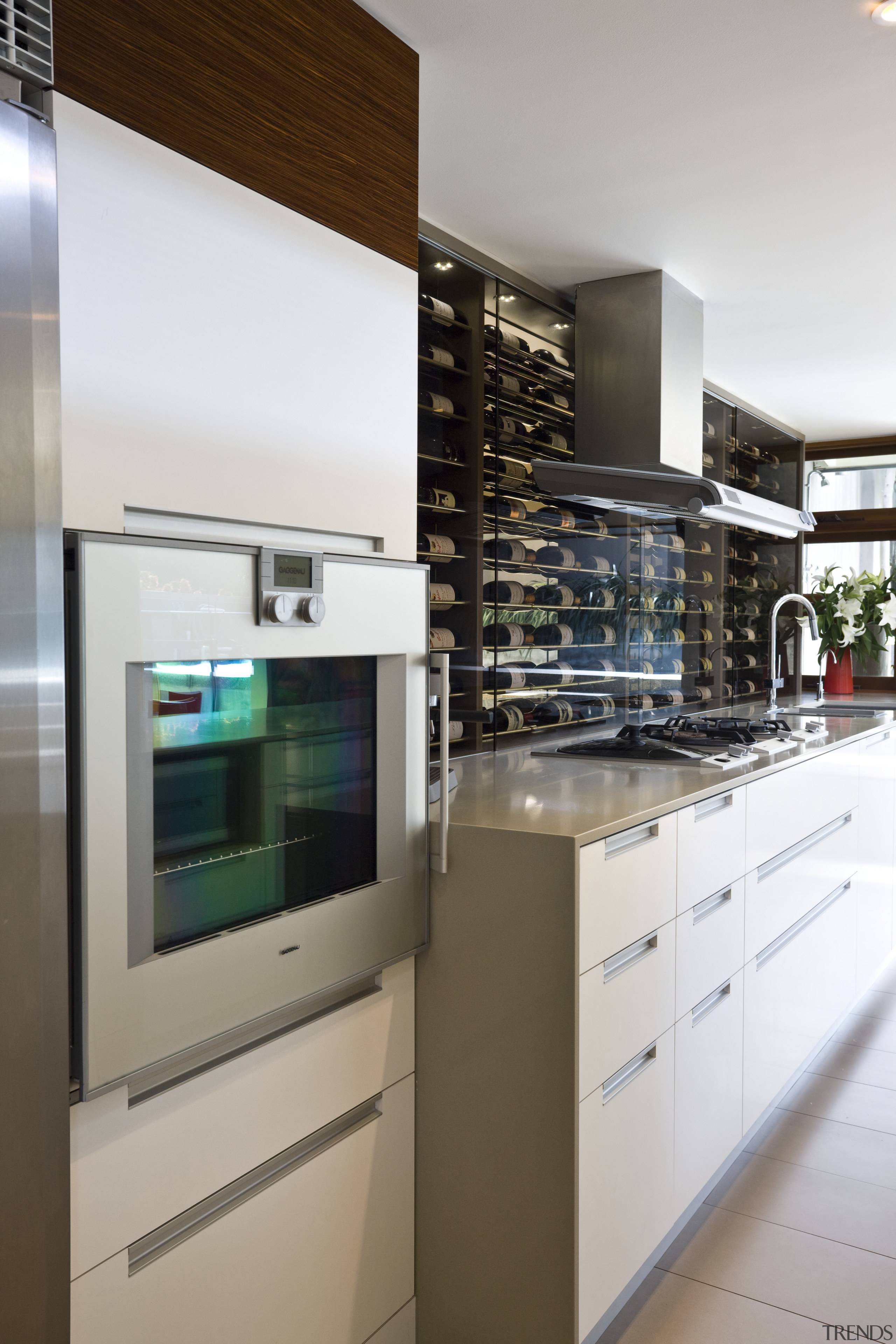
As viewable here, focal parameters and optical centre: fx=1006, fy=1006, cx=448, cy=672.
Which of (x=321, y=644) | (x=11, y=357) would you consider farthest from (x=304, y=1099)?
(x=11, y=357)

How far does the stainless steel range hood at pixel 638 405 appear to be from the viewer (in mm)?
3064

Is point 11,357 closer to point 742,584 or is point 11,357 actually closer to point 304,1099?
point 304,1099

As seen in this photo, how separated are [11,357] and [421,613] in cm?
89

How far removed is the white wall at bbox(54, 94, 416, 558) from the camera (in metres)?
1.25

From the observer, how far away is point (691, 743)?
2.94 m

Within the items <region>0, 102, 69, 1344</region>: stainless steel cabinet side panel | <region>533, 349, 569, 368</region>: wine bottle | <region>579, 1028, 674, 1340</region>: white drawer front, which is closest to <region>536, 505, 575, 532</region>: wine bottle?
<region>533, 349, 569, 368</region>: wine bottle

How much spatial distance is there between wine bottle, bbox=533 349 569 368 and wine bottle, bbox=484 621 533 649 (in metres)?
0.84

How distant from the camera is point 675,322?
3180 mm

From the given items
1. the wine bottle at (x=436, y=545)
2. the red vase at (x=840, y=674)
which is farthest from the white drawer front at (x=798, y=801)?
the red vase at (x=840, y=674)

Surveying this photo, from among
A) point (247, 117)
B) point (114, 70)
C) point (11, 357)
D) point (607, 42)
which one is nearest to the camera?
point (11, 357)

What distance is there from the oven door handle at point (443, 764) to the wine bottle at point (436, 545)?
2.65ft

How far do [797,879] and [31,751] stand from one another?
7.75 feet

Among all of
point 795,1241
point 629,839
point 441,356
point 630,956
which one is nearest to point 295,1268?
point 630,956

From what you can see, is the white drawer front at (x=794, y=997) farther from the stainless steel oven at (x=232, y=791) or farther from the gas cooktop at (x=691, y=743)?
the stainless steel oven at (x=232, y=791)
